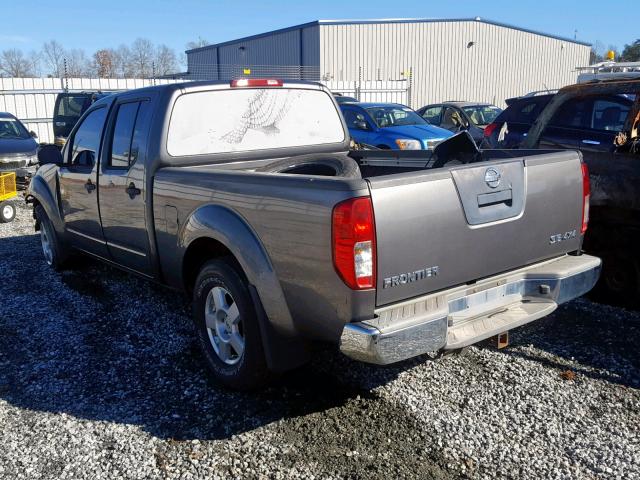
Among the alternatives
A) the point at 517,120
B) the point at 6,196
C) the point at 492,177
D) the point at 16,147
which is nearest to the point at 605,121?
the point at 517,120

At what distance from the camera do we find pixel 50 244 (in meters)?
6.80

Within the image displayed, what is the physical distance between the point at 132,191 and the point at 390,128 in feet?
32.6

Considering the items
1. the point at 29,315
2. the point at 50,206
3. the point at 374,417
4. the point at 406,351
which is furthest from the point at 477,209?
the point at 50,206

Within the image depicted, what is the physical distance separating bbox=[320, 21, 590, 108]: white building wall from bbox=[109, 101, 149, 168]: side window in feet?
94.2

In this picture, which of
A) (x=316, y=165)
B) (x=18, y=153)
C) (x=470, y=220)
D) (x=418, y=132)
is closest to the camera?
(x=470, y=220)

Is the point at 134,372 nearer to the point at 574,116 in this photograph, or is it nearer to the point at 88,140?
the point at 88,140

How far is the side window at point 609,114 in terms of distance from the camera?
623cm

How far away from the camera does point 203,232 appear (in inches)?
153

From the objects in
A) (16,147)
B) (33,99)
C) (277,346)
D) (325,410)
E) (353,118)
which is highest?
(33,99)

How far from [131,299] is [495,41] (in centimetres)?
3737

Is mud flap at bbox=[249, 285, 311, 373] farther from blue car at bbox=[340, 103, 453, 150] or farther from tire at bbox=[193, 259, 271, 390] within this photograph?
blue car at bbox=[340, 103, 453, 150]

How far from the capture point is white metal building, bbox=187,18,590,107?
34375 mm

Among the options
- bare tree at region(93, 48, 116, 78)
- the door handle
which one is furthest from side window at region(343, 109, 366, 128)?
bare tree at region(93, 48, 116, 78)

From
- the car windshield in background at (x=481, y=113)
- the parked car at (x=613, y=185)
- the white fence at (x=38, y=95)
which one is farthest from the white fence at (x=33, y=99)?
the parked car at (x=613, y=185)
